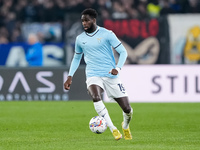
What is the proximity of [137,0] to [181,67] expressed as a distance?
24.6 feet

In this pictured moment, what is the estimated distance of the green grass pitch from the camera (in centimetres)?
949

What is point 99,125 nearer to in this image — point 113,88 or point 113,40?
point 113,88

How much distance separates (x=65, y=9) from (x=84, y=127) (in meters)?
14.3

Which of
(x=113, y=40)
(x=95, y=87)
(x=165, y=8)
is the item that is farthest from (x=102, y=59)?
(x=165, y=8)

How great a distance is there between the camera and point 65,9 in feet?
86.5

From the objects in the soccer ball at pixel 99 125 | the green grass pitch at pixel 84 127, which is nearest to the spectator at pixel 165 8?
the green grass pitch at pixel 84 127

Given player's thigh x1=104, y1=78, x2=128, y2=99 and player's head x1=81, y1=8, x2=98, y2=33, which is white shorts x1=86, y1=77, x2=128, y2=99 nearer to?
player's thigh x1=104, y1=78, x2=128, y2=99

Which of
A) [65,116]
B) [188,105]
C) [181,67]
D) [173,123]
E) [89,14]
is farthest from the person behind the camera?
[181,67]

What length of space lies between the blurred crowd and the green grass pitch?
23.9ft

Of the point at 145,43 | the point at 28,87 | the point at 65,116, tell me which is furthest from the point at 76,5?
the point at 65,116

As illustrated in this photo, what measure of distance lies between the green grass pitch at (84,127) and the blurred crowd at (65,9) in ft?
23.9

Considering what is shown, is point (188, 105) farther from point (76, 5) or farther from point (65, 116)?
point (76, 5)

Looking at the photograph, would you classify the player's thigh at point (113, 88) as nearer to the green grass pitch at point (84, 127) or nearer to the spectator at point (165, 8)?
the green grass pitch at point (84, 127)

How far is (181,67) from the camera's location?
19.3m
